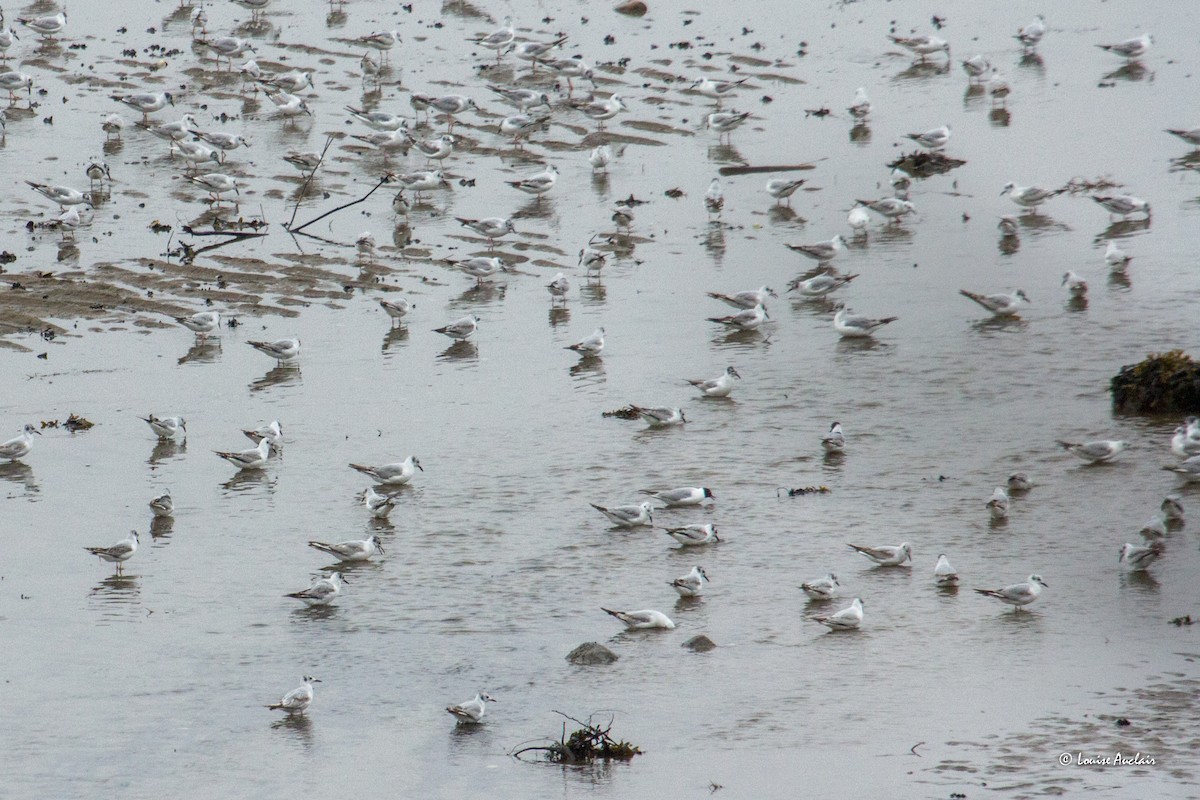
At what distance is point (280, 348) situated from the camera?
2158cm

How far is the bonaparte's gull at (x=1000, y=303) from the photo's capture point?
72.3 ft

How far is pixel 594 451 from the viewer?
1831 centimetres

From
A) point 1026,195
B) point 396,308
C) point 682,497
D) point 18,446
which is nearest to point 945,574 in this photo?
point 682,497

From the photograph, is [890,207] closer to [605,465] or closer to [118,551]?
[605,465]

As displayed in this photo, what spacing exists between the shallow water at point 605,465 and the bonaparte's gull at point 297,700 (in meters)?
0.19

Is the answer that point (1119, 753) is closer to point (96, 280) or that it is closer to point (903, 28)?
point (96, 280)

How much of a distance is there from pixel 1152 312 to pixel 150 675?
592 inches

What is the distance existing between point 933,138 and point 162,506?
751 inches

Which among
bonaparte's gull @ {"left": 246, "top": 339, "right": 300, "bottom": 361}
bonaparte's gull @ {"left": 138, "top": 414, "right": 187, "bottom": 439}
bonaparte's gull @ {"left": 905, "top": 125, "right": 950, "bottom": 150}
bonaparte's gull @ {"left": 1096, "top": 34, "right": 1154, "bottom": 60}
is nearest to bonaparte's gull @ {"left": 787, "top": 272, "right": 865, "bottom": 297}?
bonaparte's gull @ {"left": 905, "top": 125, "right": 950, "bottom": 150}

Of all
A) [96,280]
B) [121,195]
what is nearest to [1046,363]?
[96,280]

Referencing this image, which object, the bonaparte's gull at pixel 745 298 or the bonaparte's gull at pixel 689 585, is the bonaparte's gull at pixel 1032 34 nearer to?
the bonaparte's gull at pixel 745 298

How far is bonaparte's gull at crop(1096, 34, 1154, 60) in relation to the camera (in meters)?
35.6

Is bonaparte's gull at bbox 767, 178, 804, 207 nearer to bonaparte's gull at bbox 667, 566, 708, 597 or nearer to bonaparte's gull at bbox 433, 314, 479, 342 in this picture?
bonaparte's gull at bbox 433, 314, 479, 342

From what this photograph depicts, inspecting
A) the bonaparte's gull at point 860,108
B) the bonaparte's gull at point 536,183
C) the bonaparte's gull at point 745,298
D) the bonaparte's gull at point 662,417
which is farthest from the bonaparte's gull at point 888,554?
the bonaparte's gull at point 860,108
